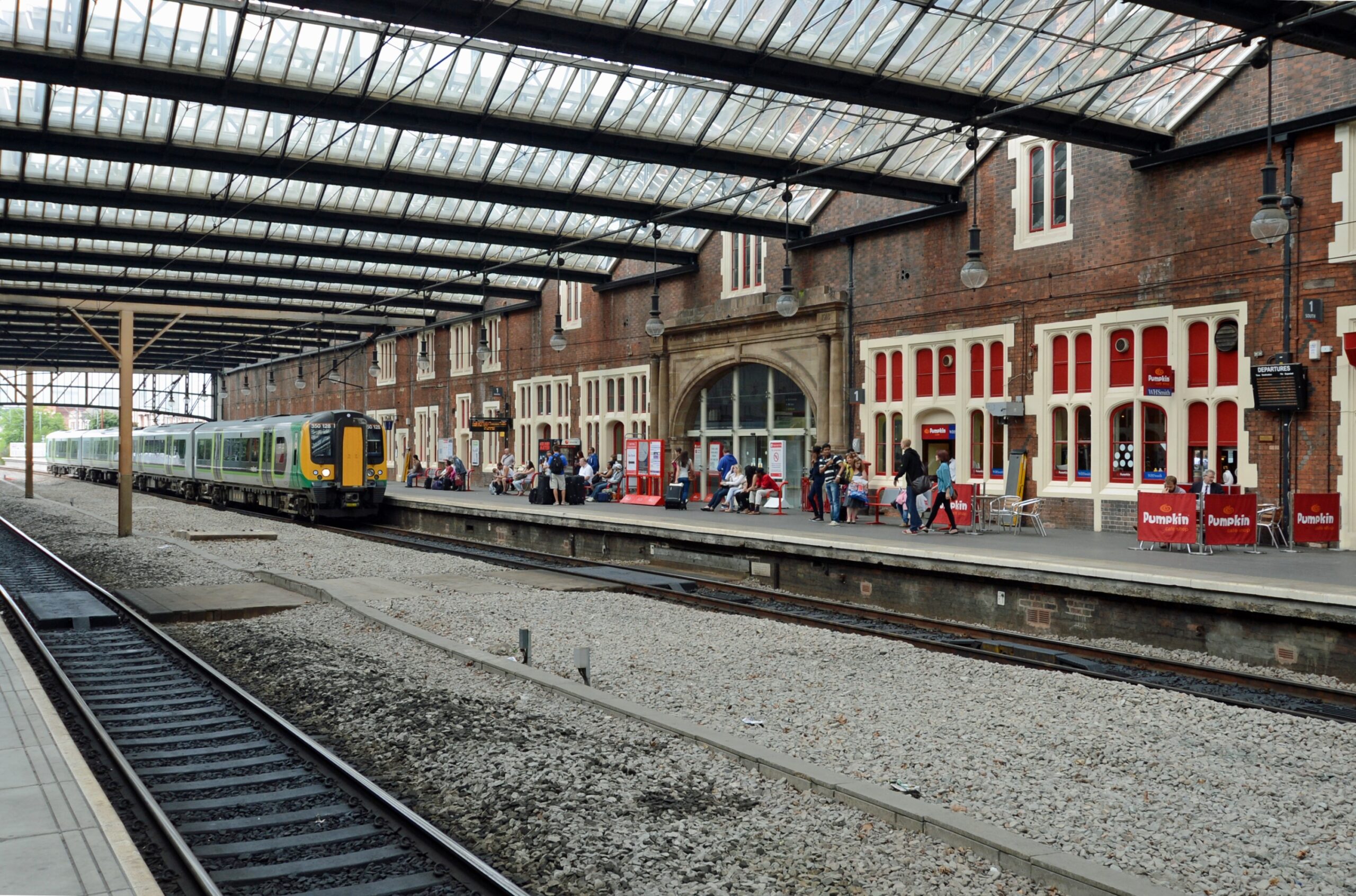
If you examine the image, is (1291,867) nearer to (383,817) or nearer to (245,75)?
(383,817)

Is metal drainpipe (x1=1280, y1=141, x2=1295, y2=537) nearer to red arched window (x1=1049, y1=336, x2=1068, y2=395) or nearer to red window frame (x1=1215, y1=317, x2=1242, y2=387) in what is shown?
red window frame (x1=1215, y1=317, x2=1242, y2=387)

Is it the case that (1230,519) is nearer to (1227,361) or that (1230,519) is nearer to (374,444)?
(1227,361)

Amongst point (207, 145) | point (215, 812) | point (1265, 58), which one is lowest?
point (215, 812)

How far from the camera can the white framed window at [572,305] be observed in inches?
1352

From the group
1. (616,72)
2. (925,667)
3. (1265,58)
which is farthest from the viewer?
(616,72)

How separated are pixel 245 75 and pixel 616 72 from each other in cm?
567

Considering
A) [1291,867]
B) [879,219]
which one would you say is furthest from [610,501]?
[1291,867]

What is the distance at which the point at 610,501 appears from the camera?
96.1ft

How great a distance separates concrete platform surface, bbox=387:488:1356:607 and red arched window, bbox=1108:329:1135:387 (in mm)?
2642

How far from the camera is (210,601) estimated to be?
13.7 metres

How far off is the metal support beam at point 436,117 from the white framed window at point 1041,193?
67.8 inches

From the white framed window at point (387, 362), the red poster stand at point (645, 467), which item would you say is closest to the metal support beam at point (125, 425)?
the red poster stand at point (645, 467)

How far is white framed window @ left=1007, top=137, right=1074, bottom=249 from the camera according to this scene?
1950cm

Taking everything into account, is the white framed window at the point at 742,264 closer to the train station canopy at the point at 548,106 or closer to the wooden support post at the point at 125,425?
the train station canopy at the point at 548,106
